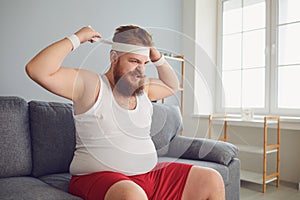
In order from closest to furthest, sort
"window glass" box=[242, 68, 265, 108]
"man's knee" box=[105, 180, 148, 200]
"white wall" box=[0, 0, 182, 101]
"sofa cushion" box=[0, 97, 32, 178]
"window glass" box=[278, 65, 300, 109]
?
"man's knee" box=[105, 180, 148, 200] → "sofa cushion" box=[0, 97, 32, 178] → "white wall" box=[0, 0, 182, 101] → "window glass" box=[278, 65, 300, 109] → "window glass" box=[242, 68, 265, 108]

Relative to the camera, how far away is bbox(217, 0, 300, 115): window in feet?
8.88

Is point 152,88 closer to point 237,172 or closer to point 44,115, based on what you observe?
point 44,115

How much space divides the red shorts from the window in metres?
1.60

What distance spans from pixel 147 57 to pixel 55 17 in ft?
4.90

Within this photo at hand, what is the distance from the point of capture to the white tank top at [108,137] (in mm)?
987

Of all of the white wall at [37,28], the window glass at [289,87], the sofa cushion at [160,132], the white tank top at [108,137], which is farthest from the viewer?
the window glass at [289,87]

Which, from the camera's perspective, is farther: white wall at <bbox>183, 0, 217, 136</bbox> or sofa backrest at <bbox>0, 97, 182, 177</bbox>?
sofa backrest at <bbox>0, 97, 182, 177</bbox>

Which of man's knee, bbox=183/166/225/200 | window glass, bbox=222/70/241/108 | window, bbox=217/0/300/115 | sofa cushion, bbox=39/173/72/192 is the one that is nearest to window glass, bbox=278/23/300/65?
window, bbox=217/0/300/115

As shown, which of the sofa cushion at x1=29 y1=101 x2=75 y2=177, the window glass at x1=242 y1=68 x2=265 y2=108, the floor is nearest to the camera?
the sofa cushion at x1=29 y1=101 x2=75 y2=177

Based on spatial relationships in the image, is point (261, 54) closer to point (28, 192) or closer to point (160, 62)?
point (160, 62)

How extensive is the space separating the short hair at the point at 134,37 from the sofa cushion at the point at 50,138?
756 mm

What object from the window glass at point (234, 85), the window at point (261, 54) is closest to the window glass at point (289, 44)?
the window at point (261, 54)

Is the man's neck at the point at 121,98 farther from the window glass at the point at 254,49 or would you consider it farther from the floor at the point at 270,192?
the window glass at the point at 254,49

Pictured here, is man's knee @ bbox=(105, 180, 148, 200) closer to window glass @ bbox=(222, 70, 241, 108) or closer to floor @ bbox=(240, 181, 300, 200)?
floor @ bbox=(240, 181, 300, 200)
